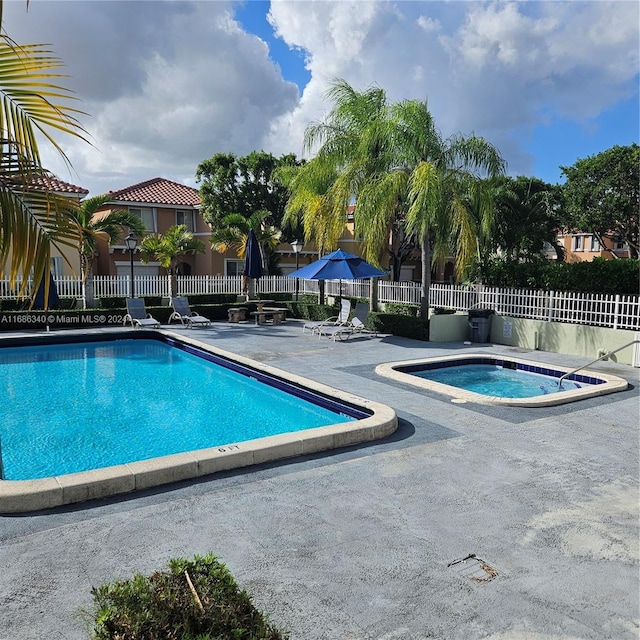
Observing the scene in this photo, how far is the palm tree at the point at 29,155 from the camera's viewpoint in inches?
132

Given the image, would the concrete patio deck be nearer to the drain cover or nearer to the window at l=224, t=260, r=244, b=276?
the drain cover

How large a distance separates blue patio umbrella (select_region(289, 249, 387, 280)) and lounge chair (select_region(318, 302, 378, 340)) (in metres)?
1.35

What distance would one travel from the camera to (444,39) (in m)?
11.9

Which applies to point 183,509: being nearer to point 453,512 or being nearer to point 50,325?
point 453,512

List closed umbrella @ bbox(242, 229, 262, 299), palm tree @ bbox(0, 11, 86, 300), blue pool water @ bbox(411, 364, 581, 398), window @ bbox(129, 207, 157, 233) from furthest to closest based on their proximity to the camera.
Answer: window @ bbox(129, 207, 157, 233) < closed umbrella @ bbox(242, 229, 262, 299) < blue pool water @ bbox(411, 364, 581, 398) < palm tree @ bbox(0, 11, 86, 300)

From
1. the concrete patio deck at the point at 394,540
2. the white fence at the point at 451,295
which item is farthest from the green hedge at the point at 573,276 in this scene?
the concrete patio deck at the point at 394,540

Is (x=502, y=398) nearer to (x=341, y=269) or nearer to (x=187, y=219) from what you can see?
(x=341, y=269)

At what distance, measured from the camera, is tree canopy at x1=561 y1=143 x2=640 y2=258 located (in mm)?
32094

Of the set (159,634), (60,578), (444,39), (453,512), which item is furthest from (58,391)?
(444,39)

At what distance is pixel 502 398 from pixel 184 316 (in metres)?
13.7

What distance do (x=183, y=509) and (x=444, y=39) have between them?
11.1 metres

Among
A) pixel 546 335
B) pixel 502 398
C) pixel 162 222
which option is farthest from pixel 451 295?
pixel 162 222

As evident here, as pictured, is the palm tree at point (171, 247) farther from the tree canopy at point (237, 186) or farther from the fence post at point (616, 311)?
the fence post at point (616, 311)

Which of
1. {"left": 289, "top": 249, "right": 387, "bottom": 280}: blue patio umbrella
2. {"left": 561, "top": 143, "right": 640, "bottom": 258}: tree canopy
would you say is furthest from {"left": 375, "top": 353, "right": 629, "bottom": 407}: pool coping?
{"left": 561, "top": 143, "right": 640, "bottom": 258}: tree canopy
